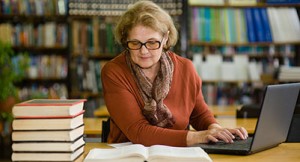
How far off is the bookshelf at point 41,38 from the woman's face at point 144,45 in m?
3.54

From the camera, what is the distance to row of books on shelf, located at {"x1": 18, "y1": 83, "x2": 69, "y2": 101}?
5.97 m

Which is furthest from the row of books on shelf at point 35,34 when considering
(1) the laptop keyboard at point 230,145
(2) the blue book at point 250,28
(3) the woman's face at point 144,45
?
(1) the laptop keyboard at point 230,145

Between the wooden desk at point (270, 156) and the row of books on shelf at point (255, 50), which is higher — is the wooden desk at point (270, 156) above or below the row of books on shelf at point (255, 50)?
below

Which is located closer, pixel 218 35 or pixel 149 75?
pixel 149 75

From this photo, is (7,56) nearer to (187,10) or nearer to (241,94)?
(187,10)

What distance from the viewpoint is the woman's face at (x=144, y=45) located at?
7.86 ft

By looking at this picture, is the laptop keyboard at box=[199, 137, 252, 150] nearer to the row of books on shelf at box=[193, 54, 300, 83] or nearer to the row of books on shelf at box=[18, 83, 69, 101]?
the row of books on shelf at box=[193, 54, 300, 83]

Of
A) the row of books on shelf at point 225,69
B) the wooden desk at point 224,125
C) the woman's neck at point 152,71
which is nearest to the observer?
the woman's neck at point 152,71

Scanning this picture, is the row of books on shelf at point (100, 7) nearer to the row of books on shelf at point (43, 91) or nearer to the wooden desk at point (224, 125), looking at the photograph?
the row of books on shelf at point (43, 91)

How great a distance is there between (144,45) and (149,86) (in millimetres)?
202

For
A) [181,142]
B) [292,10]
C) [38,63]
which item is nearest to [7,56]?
[38,63]

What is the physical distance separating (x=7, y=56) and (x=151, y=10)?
3.81 m

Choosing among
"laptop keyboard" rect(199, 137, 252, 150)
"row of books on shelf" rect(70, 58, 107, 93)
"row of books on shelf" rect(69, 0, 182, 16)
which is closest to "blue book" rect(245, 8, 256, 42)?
"row of books on shelf" rect(69, 0, 182, 16)

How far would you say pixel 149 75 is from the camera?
102 inches
